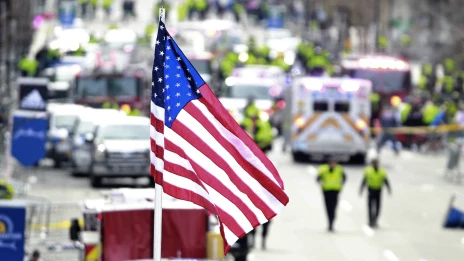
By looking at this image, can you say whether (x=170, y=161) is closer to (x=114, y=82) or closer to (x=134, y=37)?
(x=114, y=82)

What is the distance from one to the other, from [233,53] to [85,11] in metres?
23.1

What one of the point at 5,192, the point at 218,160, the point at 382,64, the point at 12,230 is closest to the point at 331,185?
the point at 5,192

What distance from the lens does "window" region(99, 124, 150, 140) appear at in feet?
111

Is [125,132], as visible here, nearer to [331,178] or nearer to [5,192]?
[331,178]

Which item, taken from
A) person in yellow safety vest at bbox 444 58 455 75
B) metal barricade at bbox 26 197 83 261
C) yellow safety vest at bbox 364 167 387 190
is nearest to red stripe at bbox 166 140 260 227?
metal barricade at bbox 26 197 83 261

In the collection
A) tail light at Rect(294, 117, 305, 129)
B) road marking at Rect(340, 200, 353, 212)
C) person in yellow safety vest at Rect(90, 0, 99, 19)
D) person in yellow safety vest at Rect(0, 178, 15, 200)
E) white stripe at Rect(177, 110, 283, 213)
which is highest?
white stripe at Rect(177, 110, 283, 213)

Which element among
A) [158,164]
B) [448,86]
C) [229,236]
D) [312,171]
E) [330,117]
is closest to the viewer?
[229,236]

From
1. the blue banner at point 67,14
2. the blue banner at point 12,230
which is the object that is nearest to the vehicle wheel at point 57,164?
the blue banner at point 12,230

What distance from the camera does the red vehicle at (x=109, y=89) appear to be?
4262cm

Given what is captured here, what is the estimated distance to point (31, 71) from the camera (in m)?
50.5

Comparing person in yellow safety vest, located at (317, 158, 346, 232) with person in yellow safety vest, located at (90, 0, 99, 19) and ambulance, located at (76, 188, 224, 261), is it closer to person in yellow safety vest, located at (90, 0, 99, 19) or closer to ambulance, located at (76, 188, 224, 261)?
ambulance, located at (76, 188, 224, 261)

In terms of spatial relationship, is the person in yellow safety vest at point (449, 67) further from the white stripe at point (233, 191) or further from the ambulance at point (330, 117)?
the white stripe at point (233, 191)

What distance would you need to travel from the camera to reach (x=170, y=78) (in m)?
12.9

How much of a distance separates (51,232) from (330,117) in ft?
54.5
